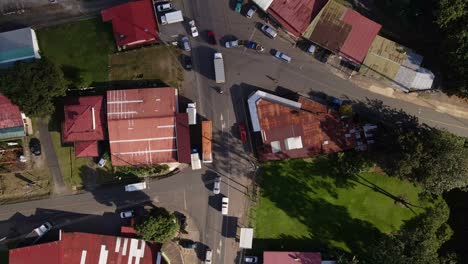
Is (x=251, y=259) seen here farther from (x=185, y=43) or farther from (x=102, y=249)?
(x=185, y=43)

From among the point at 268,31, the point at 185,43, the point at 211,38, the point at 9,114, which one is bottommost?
the point at 9,114

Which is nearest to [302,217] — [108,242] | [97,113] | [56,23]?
[108,242]

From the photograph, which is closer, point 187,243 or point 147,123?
point 147,123

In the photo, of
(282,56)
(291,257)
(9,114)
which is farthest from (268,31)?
(9,114)

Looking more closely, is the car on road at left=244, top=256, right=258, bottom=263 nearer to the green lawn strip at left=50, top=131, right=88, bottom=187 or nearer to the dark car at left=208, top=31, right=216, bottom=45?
the green lawn strip at left=50, top=131, right=88, bottom=187

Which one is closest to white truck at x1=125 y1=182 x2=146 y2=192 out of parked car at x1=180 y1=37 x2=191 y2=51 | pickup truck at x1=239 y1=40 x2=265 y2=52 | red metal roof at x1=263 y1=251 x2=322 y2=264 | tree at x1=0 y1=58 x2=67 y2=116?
tree at x1=0 y1=58 x2=67 y2=116

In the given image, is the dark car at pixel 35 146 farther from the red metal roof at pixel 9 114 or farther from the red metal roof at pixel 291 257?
the red metal roof at pixel 291 257

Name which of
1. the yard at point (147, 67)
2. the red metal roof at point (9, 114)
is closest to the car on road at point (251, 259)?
the yard at point (147, 67)
